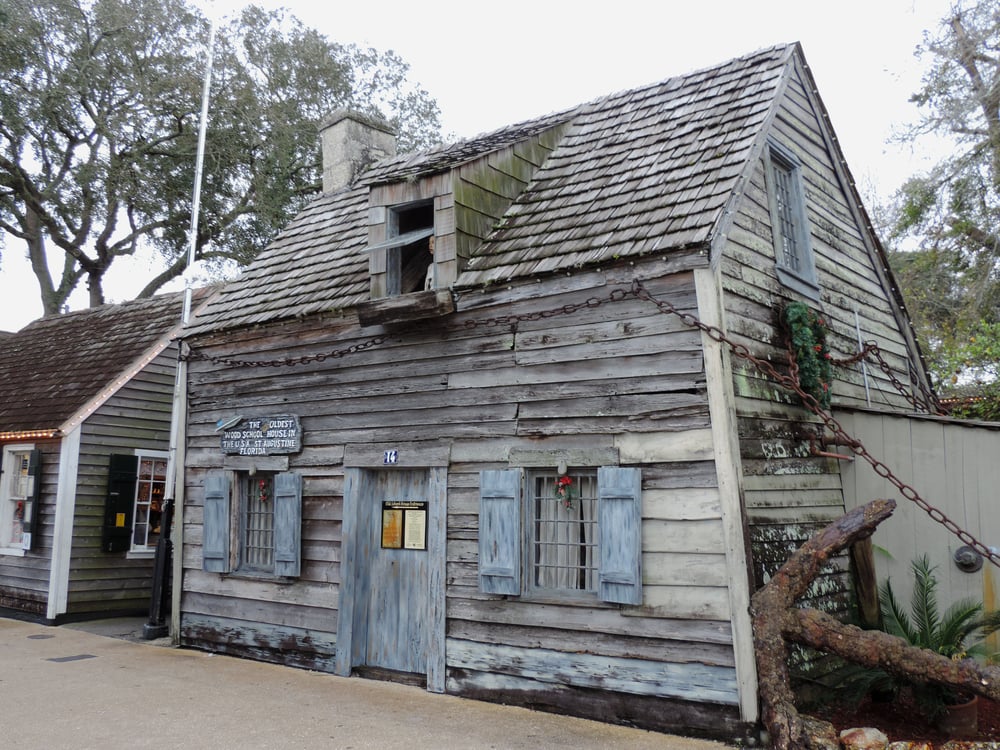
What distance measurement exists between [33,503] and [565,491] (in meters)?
9.44

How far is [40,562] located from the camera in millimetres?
12656

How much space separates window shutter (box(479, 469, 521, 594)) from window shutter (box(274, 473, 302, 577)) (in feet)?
8.35

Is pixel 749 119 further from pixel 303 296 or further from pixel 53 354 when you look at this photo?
pixel 53 354

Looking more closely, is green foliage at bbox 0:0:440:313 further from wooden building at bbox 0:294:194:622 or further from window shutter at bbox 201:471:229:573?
window shutter at bbox 201:471:229:573

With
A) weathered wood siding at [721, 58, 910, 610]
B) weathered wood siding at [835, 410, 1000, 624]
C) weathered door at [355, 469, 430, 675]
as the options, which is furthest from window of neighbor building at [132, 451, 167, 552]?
weathered wood siding at [835, 410, 1000, 624]

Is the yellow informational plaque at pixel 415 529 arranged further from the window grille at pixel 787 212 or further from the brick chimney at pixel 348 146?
the brick chimney at pixel 348 146

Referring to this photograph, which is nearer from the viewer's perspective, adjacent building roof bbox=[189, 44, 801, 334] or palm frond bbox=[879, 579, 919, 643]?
palm frond bbox=[879, 579, 919, 643]

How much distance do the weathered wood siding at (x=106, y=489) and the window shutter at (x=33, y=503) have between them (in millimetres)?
607

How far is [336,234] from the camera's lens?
11.1 meters

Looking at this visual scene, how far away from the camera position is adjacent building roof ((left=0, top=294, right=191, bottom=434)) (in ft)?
43.4

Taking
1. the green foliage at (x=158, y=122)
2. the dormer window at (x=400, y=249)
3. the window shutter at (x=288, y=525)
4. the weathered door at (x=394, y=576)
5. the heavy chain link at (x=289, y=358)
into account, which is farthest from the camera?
the green foliage at (x=158, y=122)

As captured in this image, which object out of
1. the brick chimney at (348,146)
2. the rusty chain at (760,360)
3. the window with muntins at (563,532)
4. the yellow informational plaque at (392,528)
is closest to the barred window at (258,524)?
the rusty chain at (760,360)

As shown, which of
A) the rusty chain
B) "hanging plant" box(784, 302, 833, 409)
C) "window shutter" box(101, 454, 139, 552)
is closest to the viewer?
the rusty chain

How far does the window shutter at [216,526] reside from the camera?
32.3 feet
